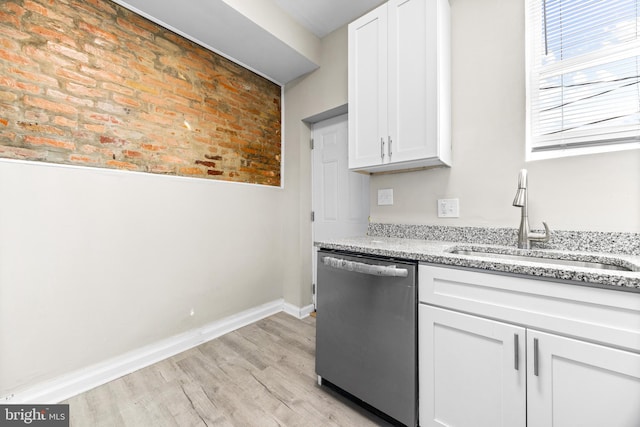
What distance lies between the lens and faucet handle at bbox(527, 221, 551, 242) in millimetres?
1365

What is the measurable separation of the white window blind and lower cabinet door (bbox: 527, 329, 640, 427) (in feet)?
3.50

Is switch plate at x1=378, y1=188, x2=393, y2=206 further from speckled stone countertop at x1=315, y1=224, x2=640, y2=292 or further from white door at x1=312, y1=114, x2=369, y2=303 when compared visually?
speckled stone countertop at x1=315, y1=224, x2=640, y2=292

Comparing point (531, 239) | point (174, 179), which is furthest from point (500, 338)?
point (174, 179)

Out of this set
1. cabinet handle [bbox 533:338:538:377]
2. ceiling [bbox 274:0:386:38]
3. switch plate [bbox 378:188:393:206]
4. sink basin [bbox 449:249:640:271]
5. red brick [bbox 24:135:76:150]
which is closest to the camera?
cabinet handle [bbox 533:338:538:377]

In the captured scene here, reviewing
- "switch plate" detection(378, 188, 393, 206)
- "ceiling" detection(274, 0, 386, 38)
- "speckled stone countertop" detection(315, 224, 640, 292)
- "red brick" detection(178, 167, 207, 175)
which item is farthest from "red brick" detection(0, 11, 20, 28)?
"switch plate" detection(378, 188, 393, 206)

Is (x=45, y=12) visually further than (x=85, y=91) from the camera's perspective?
No

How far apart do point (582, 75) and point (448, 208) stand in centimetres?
98

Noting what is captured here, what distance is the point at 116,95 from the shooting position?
1.83 meters

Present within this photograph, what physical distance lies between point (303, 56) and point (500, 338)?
2598 mm

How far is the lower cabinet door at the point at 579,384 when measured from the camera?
833 millimetres

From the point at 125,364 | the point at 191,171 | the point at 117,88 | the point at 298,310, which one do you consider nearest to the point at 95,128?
the point at 117,88

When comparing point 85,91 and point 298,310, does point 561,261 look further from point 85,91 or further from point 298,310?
point 85,91

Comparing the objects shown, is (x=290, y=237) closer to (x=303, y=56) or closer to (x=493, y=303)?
(x=303, y=56)

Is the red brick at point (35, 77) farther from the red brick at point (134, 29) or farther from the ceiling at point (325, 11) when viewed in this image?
the ceiling at point (325, 11)
